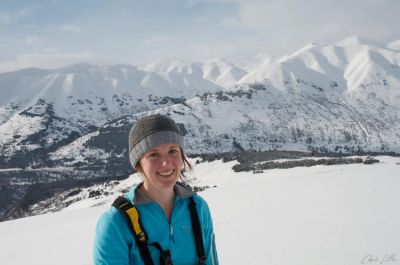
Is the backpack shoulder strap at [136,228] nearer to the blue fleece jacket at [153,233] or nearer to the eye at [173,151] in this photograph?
the blue fleece jacket at [153,233]

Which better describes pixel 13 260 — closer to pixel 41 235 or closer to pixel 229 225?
pixel 41 235

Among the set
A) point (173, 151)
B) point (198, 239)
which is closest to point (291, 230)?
point (198, 239)

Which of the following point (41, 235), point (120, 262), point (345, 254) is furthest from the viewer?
point (41, 235)

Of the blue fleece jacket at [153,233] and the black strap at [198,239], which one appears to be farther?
the black strap at [198,239]

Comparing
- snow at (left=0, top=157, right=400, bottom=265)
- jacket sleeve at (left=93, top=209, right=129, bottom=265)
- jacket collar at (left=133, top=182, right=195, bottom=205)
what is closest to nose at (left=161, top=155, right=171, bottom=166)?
jacket collar at (left=133, top=182, right=195, bottom=205)

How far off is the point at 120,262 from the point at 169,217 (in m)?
0.72

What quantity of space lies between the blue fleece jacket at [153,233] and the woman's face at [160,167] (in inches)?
7.4

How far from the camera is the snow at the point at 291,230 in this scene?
41.9 feet

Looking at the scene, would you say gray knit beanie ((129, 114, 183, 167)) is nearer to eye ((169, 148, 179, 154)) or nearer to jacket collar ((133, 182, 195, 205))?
eye ((169, 148, 179, 154))

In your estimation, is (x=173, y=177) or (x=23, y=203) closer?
(x=173, y=177)

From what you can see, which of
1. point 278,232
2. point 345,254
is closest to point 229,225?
point 278,232

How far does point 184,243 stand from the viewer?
4.38 m

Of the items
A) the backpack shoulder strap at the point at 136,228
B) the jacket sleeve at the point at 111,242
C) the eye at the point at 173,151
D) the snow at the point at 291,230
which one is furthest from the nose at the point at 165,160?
the snow at the point at 291,230

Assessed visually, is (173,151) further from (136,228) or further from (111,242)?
(111,242)
